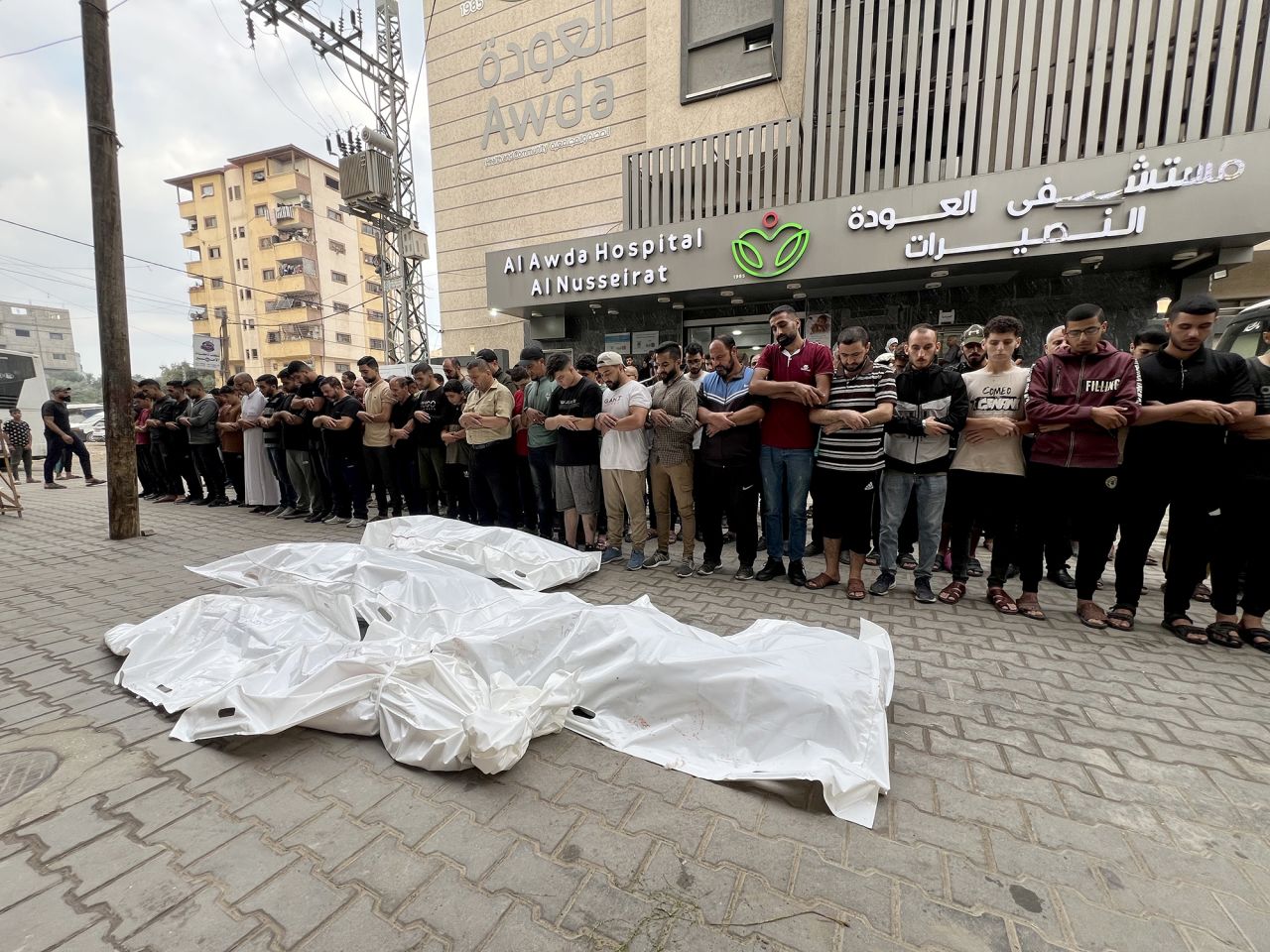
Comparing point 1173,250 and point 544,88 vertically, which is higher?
point 544,88

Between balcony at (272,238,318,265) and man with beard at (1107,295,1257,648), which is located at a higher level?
balcony at (272,238,318,265)

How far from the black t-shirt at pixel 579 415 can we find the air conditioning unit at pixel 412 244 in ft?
46.2

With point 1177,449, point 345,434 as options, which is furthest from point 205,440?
point 1177,449

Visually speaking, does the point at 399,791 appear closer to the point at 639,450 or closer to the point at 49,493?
the point at 639,450

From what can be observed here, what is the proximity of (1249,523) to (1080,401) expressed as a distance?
1113mm

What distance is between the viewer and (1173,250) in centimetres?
718

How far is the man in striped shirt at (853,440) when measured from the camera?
370cm

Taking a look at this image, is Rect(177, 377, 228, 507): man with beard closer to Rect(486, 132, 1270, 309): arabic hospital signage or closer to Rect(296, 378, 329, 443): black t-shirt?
Rect(296, 378, 329, 443): black t-shirt

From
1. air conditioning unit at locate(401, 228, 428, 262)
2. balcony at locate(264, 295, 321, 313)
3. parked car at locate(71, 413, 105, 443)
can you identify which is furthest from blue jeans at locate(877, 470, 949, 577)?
balcony at locate(264, 295, 321, 313)

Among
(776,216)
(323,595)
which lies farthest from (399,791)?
(776,216)

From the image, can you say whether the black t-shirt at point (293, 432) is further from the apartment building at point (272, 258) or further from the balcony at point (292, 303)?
the balcony at point (292, 303)

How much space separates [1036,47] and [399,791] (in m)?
12.6

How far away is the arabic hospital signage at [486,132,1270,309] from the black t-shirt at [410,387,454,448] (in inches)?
204

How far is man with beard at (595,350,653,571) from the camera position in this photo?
14.5 feet
